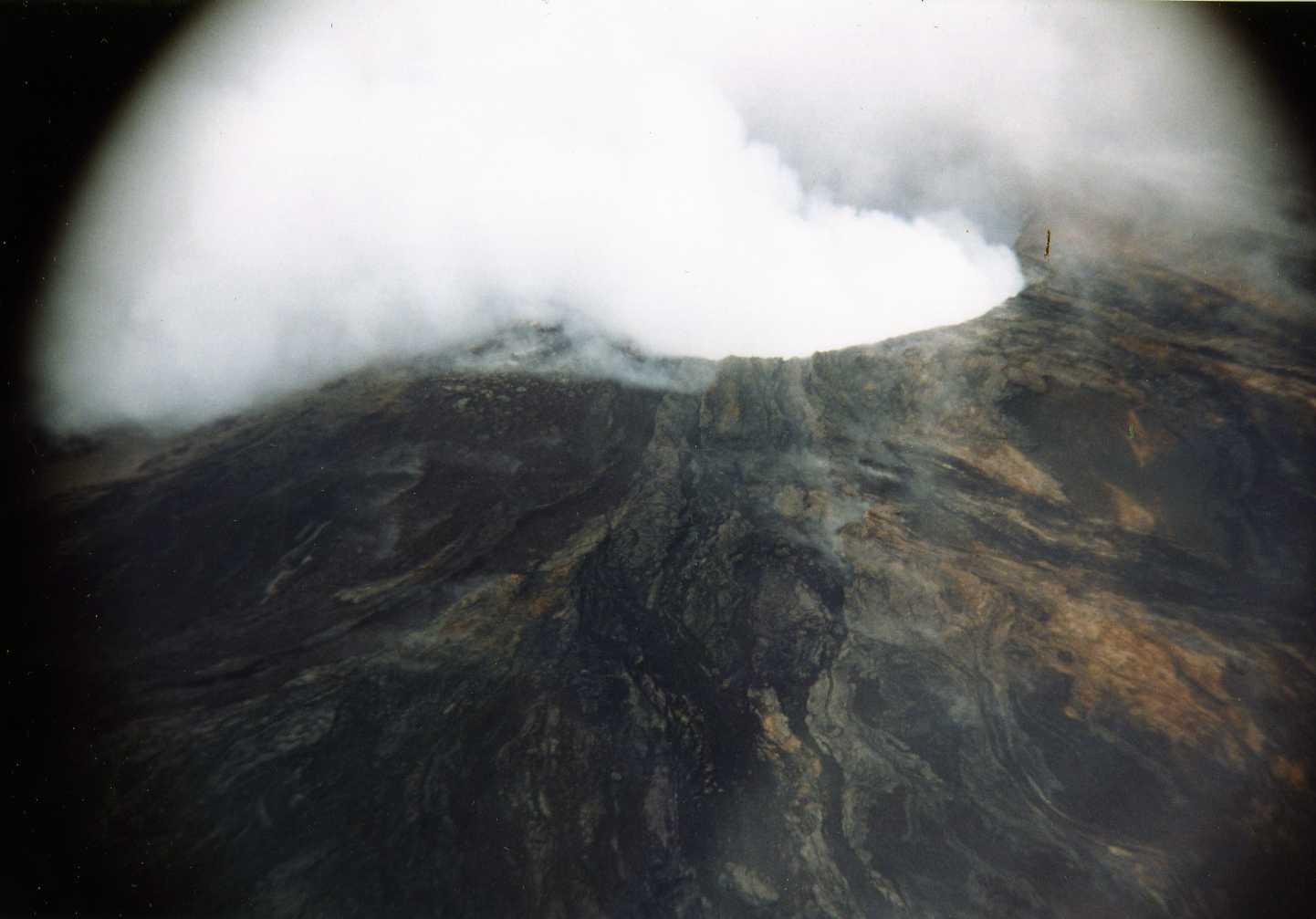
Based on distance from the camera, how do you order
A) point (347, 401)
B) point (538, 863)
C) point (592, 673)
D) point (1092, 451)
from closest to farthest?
point (538, 863) < point (592, 673) < point (1092, 451) < point (347, 401)

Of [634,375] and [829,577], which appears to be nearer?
[829,577]

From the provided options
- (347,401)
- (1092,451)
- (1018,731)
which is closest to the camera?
(1018,731)

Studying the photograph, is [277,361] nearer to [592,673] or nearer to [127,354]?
[127,354]

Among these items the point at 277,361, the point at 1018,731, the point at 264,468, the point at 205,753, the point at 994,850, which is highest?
the point at 277,361

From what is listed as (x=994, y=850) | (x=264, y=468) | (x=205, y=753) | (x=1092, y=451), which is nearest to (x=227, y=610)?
(x=205, y=753)

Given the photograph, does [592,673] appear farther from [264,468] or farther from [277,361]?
[277,361]

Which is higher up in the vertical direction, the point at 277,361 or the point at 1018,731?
the point at 277,361
